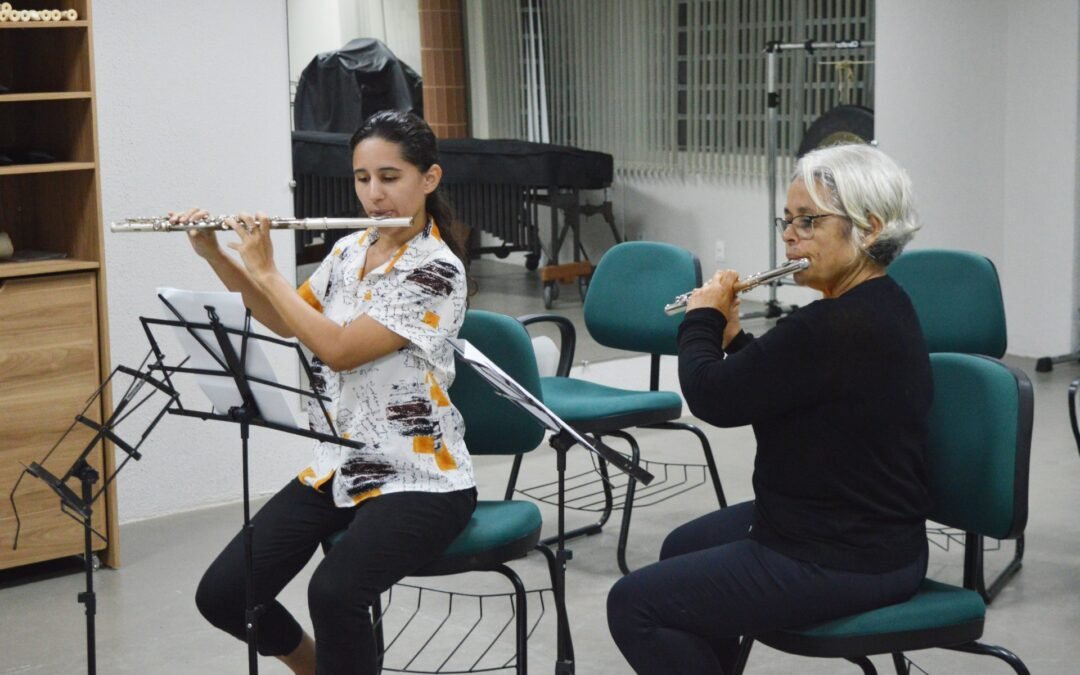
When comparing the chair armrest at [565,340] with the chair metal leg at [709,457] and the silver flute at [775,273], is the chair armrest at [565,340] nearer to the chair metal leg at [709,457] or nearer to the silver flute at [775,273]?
the chair metal leg at [709,457]

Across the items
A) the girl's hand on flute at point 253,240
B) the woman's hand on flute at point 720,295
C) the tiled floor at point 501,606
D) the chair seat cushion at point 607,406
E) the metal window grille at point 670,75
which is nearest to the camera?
the woman's hand on flute at point 720,295

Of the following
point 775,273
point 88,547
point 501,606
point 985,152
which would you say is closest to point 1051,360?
point 985,152

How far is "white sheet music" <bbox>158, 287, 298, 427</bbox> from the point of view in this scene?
2164mm

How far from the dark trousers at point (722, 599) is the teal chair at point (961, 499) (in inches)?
1.3

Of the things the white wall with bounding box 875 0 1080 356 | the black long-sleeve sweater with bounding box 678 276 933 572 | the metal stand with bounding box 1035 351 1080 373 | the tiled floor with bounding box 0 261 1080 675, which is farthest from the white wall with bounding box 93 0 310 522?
the metal stand with bounding box 1035 351 1080 373

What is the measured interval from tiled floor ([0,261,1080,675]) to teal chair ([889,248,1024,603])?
268mm

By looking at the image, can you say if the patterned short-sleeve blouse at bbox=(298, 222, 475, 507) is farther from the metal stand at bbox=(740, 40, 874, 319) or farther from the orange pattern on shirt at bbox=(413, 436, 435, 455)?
the metal stand at bbox=(740, 40, 874, 319)

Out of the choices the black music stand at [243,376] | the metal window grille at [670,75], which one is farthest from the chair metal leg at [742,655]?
the metal window grille at [670,75]

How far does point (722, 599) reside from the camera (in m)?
2.05

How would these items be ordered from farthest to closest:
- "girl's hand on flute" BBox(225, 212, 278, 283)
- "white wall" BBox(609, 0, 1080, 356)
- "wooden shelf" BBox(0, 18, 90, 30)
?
1. "white wall" BBox(609, 0, 1080, 356)
2. "wooden shelf" BBox(0, 18, 90, 30)
3. "girl's hand on flute" BBox(225, 212, 278, 283)

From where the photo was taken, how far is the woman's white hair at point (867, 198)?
6.79 feet

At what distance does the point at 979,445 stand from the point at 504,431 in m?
0.96

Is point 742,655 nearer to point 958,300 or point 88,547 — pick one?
point 88,547

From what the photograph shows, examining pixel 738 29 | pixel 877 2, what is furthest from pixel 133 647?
pixel 877 2
